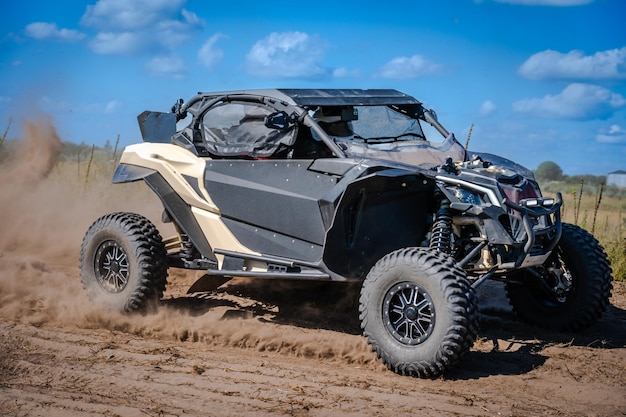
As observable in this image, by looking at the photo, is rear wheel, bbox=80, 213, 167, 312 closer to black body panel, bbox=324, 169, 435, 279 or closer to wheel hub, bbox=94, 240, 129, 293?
wheel hub, bbox=94, 240, 129, 293

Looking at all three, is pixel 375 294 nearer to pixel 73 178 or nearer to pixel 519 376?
pixel 519 376


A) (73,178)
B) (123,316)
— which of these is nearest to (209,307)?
(123,316)

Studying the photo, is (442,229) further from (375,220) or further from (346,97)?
(346,97)

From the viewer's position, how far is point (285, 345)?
7539 mm

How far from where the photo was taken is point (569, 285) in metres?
8.02

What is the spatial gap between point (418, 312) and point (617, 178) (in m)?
25.7

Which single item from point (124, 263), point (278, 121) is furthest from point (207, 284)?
point (278, 121)

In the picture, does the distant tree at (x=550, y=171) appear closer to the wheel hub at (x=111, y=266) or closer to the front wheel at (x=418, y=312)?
the wheel hub at (x=111, y=266)

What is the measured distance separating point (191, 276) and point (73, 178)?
7484 millimetres

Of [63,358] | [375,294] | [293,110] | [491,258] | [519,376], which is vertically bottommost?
[63,358]

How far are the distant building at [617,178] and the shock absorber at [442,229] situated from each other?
2238 cm

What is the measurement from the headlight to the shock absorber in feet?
0.44

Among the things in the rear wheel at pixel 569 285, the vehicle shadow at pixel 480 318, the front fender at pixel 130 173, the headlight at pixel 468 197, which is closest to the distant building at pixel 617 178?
the vehicle shadow at pixel 480 318

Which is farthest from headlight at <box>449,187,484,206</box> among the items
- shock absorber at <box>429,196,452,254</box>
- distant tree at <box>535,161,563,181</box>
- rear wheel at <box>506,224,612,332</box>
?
distant tree at <box>535,161,563,181</box>
